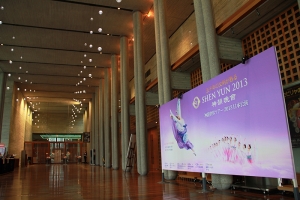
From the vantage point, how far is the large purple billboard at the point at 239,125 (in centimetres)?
381

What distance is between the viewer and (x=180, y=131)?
22.1 ft

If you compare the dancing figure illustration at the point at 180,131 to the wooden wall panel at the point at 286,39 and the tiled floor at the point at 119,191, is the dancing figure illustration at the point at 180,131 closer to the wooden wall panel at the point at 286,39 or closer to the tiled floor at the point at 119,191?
the tiled floor at the point at 119,191

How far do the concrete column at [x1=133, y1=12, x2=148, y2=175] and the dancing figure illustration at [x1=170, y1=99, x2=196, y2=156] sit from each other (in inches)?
154

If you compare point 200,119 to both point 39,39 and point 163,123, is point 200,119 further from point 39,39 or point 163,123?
point 39,39

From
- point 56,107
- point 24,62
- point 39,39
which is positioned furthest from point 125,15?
point 56,107

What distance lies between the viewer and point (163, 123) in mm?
7836

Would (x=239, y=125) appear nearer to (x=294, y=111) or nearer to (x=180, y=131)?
(x=294, y=111)

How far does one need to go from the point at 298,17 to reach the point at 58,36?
1279cm

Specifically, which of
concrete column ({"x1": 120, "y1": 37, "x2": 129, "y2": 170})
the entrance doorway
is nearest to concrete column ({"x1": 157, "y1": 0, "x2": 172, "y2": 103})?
concrete column ({"x1": 120, "y1": 37, "x2": 129, "y2": 170})

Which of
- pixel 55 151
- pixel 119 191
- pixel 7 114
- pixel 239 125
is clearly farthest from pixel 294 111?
pixel 55 151

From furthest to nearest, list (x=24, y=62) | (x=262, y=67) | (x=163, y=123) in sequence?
(x=24, y=62) → (x=163, y=123) → (x=262, y=67)

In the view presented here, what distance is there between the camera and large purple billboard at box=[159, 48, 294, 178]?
3.81m

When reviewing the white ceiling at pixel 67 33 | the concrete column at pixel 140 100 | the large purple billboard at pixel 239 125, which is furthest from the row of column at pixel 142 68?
the large purple billboard at pixel 239 125

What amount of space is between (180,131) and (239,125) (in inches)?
90.1
